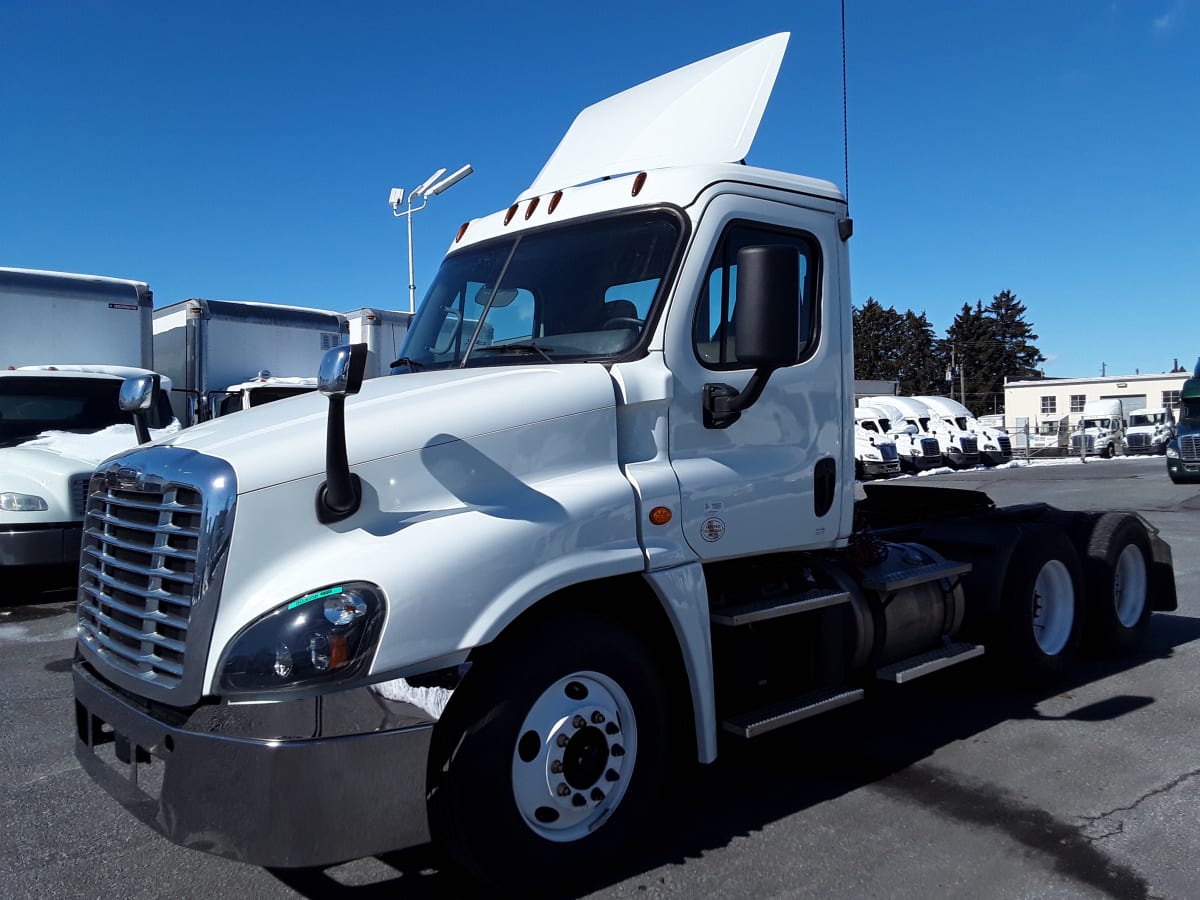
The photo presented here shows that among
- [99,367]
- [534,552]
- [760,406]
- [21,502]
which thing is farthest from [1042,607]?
[99,367]

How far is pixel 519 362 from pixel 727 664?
A: 5.02ft

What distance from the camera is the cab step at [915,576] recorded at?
4.67 meters

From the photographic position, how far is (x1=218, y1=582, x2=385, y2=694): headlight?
287 centimetres

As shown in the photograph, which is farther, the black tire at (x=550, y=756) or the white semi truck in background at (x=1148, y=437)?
the white semi truck in background at (x=1148, y=437)

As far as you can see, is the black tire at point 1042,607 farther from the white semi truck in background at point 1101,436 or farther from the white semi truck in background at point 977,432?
the white semi truck in background at point 1101,436

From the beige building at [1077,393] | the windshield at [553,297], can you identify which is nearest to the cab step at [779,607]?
the windshield at [553,297]

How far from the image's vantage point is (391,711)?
2980mm

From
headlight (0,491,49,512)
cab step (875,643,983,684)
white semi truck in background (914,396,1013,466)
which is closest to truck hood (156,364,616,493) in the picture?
cab step (875,643,983,684)

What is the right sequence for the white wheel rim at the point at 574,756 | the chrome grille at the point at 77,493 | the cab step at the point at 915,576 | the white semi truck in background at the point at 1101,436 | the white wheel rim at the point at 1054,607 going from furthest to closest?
the white semi truck in background at the point at 1101,436, the chrome grille at the point at 77,493, the white wheel rim at the point at 1054,607, the cab step at the point at 915,576, the white wheel rim at the point at 574,756

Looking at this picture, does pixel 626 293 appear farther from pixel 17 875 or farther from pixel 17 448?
pixel 17 448

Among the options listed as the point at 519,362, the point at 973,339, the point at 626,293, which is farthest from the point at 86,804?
the point at 973,339

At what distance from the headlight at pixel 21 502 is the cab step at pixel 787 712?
293 inches

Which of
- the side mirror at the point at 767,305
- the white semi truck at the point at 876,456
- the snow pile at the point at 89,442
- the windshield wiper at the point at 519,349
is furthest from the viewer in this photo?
the white semi truck at the point at 876,456

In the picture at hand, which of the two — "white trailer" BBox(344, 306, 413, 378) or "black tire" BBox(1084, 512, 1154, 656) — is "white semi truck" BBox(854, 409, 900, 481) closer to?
"white trailer" BBox(344, 306, 413, 378)
